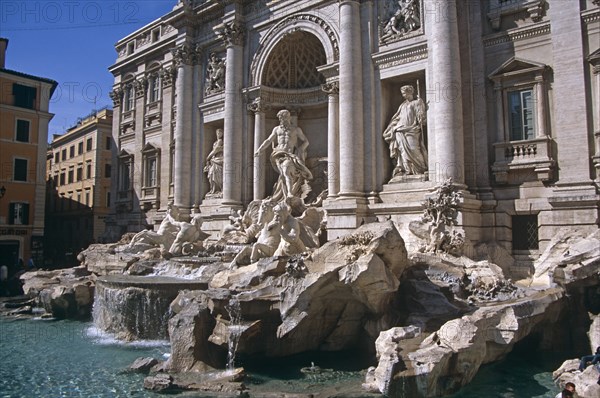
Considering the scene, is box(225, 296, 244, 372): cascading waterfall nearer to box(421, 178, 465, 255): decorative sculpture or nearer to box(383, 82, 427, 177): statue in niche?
box(421, 178, 465, 255): decorative sculpture

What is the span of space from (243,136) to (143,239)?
6.05 meters

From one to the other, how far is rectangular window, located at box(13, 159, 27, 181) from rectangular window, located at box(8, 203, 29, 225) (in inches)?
61.1

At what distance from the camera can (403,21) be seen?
16656mm

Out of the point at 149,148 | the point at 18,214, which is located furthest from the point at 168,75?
the point at 18,214

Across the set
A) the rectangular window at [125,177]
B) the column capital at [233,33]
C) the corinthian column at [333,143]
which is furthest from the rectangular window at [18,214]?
the corinthian column at [333,143]

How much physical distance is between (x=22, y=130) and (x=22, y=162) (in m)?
1.88

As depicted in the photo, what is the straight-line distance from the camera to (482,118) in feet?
49.6

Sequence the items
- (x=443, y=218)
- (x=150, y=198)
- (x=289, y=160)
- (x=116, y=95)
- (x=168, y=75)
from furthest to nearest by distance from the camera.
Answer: (x=116, y=95), (x=150, y=198), (x=168, y=75), (x=289, y=160), (x=443, y=218)

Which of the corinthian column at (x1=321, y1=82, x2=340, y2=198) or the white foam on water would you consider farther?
the corinthian column at (x1=321, y1=82, x2=340, y2=198)

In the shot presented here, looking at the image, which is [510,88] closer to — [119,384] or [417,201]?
[417,201]

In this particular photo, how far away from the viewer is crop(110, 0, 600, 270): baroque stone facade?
13.8 m

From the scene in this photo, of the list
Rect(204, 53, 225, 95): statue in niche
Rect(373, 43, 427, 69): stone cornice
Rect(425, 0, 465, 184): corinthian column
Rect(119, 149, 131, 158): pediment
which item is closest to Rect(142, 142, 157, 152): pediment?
Rect(119, 149, 131, 158): pediment

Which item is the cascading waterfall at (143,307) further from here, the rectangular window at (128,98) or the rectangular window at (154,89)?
the rectangular window at (128,98)

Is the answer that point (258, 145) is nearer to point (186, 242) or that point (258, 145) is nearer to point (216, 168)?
point (216, 168)
